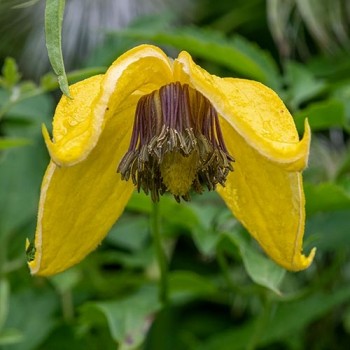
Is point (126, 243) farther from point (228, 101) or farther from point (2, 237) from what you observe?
point (228, 101)

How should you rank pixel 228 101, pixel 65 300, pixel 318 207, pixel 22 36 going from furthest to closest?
pixel 22 36 < pixel 65 300 < pixel 318 207 < pixel 228 101

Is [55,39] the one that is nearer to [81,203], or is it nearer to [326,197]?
[81,203]

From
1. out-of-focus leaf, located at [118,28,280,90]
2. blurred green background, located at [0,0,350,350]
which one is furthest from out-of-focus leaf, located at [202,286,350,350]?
out-of-focus leaf, located at [118,28,280,90]

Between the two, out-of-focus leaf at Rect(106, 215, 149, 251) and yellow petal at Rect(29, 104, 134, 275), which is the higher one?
yellow petal at Rect(29, 104, 134, 275)

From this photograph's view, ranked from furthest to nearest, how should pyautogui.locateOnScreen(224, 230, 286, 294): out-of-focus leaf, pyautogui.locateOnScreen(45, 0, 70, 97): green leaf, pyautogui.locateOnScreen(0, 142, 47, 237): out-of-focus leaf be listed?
pyautogui.locateOnScreen(0, 142, 47, 237): out-of-focus leaf < pyautogui.locateOnScreen(224, 230, 286, 294): out-of-focus leaf < pyautogui.locateOnScreen(45, 0, 70, 97): green leaf

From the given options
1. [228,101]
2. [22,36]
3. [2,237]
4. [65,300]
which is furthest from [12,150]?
[228,101]

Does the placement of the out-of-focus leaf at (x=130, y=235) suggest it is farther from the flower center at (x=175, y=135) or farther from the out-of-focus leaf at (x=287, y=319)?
the flower center at (x=175, y=135)

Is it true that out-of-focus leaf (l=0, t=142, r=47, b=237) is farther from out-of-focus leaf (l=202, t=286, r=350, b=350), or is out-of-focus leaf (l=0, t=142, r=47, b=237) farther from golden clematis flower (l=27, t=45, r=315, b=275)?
golden clematis flower (l=27, t=45, r=315, b=275)
